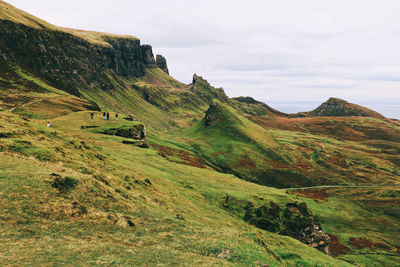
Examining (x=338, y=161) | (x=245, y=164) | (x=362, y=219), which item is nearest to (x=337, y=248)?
(x=362, y=219)

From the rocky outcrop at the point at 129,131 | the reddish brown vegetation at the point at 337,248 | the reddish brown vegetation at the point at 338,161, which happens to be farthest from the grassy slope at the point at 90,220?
the reddish brown vegetation at the point at 338,161

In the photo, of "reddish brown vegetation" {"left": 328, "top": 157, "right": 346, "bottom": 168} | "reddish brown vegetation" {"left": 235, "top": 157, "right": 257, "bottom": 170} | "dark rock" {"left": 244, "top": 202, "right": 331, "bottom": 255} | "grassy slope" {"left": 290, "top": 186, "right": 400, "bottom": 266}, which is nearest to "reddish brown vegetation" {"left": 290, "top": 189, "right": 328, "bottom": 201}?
"grassy slope" {"left": 290, "top": 186, "right": 400, "bottom": 266}

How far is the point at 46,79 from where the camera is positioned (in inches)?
7766

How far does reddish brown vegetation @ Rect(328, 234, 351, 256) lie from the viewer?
70.2 metres

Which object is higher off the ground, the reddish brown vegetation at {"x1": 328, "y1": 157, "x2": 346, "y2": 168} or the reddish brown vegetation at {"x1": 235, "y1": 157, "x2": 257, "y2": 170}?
the reddish brown vegetation at {"x1": 328, "y1": 157, "x2": 346, "y2": 168}

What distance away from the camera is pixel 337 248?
241 feet

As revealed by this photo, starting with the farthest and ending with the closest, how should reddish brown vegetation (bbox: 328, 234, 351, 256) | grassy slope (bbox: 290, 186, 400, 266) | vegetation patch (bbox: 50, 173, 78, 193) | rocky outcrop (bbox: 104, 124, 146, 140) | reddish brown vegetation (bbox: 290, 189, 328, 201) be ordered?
reddish brown vegetation (bbox: 290, 189, 328, 201)
rocky outcrop (bbox: 104, 124, 146, 140)
grassy slope (bbox: 290, 186, 400, 266)
reddish brown vegetation (bbox: 328, 234, 351, 256)
vegetation patch (bbox: 50, 173, 78, 193)

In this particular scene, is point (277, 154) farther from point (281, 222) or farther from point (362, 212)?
point (281, 222)

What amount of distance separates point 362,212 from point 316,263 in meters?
94.9

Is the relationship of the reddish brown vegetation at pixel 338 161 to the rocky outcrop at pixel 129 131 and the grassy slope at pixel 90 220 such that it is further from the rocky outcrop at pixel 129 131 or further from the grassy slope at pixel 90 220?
the grassy slope at pixel 90 220

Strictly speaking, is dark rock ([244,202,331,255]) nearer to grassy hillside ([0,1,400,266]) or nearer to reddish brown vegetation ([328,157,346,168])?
grassy hillside ([0,1,400,266])

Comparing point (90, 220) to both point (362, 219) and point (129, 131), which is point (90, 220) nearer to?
point (129, 131)

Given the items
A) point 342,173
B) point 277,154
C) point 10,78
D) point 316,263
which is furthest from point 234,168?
point 10,78

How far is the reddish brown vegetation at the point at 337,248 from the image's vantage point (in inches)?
2766
